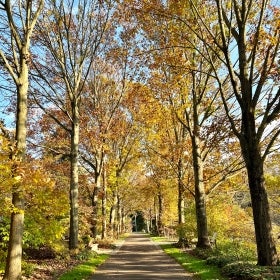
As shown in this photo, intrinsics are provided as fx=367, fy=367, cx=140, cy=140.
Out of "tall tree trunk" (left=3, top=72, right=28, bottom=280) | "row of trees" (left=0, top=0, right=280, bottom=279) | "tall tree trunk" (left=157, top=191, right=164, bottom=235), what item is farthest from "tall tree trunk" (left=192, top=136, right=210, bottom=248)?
"tall tree trunk" (left=157, top=191, right=164, bottom=235)

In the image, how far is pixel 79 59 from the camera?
1864 centimetres

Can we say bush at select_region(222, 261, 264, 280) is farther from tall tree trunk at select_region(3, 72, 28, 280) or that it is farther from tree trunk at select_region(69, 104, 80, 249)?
tree trunk at select_region(69, 104, 80, 249)

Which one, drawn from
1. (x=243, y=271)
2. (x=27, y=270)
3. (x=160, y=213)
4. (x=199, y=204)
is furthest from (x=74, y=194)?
Answer: (x=160, y=213)

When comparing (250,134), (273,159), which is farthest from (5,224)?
(273,159)

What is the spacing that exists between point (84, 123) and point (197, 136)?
9.14 m

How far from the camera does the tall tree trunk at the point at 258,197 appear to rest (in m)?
10.3

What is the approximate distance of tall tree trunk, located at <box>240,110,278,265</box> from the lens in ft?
33.9

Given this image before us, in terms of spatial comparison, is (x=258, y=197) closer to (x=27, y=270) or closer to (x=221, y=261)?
(x=221, y=261)

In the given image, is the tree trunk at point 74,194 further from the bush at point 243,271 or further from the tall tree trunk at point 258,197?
the tall tree trunk at point 258,197

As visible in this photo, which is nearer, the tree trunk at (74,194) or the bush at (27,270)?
the bush at (27,270)

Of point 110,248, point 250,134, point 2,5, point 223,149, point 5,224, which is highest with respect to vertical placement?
point 2,5

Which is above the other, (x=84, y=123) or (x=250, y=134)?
(x=84, y=123)

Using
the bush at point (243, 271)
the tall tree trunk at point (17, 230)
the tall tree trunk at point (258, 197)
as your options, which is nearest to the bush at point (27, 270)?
the tall tree trunk at point (17, 230)

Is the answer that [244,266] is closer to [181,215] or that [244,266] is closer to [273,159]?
[273,159]
